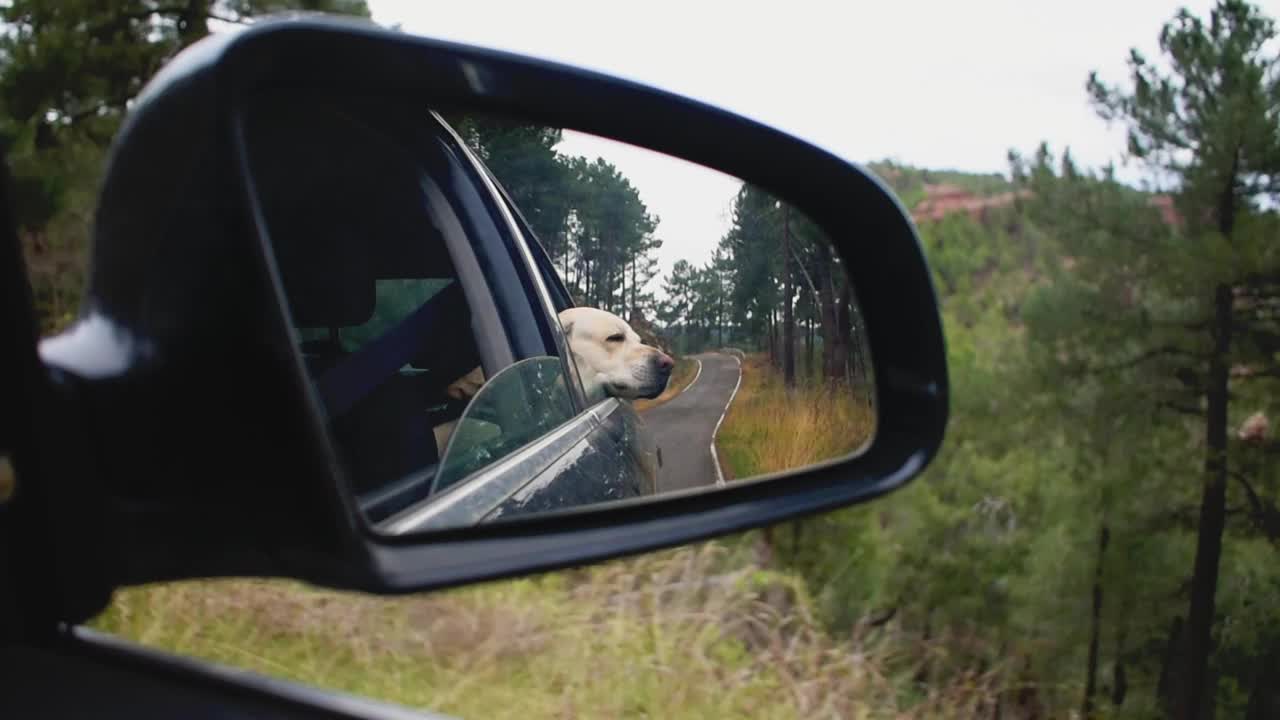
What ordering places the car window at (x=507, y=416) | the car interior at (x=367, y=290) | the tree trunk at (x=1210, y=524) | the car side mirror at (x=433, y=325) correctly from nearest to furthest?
the car side mirror at (x=433, y=325) → the car interior at (x=367, y=290) → the car window at (x=507, y=416) → the tree trunk at (x=1210, y=524)

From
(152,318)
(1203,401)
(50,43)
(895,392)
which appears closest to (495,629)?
(50,43)

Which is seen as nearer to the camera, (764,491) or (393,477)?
(393,477)

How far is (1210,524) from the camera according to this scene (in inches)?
905

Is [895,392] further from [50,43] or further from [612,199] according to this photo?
[50,43]

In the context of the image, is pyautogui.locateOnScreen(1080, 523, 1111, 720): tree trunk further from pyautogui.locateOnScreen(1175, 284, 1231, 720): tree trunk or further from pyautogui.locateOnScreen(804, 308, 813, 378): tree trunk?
pyautogui.locateOnScreen(804, 308, 813, 378): tree trunk

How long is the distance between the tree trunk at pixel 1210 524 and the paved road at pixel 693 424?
21693 mm

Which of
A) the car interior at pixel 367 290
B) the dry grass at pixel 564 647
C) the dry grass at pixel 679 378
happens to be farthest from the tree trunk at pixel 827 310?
the dry grass at pixel 564 647

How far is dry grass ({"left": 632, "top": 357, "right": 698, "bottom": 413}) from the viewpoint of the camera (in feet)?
6.15

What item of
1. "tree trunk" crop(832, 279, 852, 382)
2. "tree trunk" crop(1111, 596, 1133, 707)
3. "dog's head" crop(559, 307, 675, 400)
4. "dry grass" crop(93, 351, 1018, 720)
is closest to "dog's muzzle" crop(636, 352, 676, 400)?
"dog's head" crop(559, 307, 675, 400)

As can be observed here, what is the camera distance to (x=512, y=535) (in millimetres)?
1250

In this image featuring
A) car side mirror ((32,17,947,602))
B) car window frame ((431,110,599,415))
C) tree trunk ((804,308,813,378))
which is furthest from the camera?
tree trunk ((804,308,813,378))

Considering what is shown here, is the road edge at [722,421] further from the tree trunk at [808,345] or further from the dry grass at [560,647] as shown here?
the dry grass at [560,647]

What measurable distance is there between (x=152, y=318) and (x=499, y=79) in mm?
536

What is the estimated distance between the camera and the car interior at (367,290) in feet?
4.94
